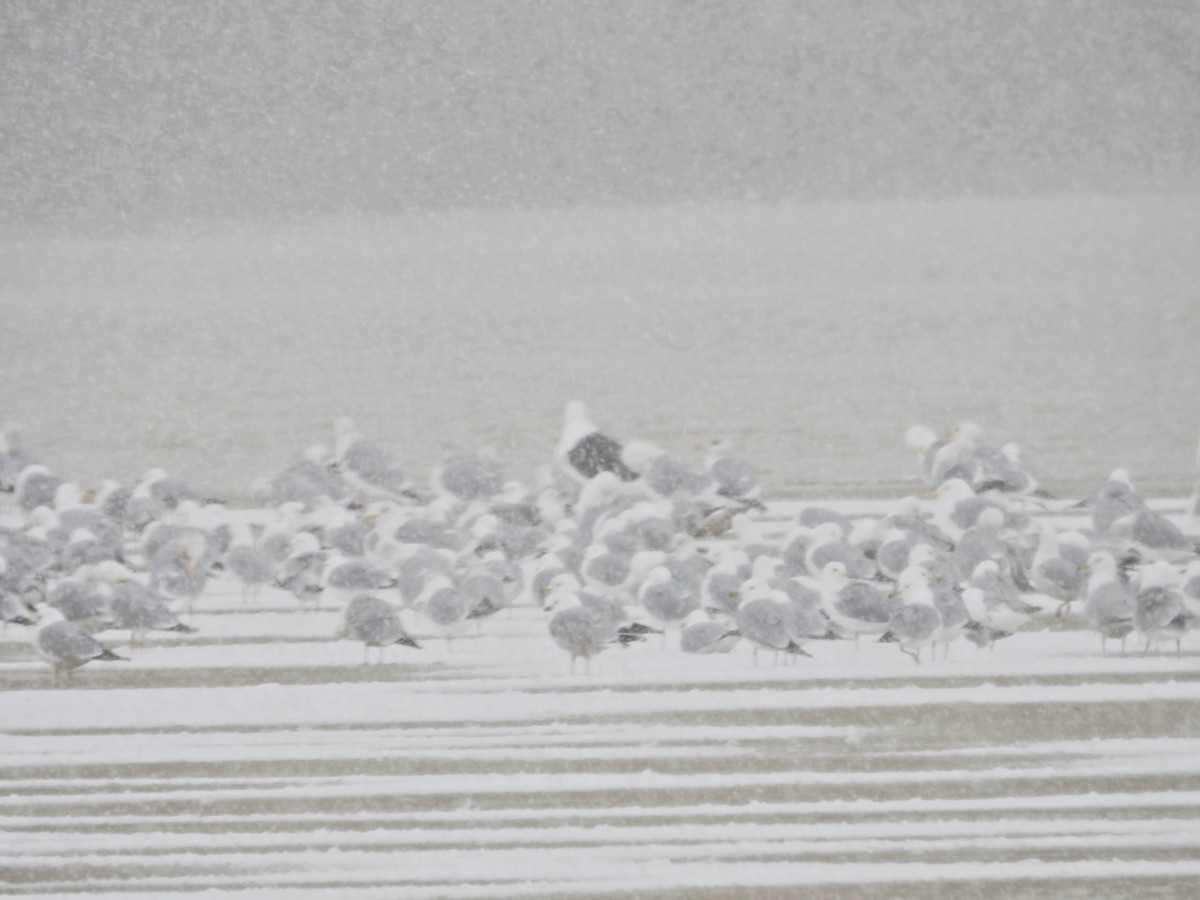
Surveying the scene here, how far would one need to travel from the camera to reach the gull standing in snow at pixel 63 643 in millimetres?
6680

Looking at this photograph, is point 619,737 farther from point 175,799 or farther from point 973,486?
point 973,486

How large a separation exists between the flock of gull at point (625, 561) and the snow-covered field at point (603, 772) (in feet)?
0.50

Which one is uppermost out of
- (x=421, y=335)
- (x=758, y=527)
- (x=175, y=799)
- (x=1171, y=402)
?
(x=421, y=335)

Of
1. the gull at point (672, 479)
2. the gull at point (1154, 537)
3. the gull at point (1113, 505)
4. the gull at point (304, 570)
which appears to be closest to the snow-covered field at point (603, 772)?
the gull at point (304, 570)

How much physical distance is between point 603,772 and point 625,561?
2081 mm

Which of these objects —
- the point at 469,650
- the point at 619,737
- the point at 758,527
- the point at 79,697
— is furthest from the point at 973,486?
the point at 79,697

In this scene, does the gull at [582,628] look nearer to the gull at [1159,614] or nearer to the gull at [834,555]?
the gull at [834,555]

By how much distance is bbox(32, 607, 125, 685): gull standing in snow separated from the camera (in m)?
6.68

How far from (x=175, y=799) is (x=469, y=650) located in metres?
1.91

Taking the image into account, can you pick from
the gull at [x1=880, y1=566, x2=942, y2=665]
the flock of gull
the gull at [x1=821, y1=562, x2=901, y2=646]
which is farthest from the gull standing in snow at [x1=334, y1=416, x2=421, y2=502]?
the gull at [x1=880, y1=566, x2=942, y2=665]

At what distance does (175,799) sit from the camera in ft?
17.8

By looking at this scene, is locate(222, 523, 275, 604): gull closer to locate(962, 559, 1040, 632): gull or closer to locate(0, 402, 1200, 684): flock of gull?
locate(0, 402, 1200, 684): flock of gull

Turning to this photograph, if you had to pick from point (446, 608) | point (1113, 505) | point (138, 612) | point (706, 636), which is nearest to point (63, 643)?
point (138, 612)

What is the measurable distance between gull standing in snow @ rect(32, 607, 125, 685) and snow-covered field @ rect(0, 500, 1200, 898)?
106mm
